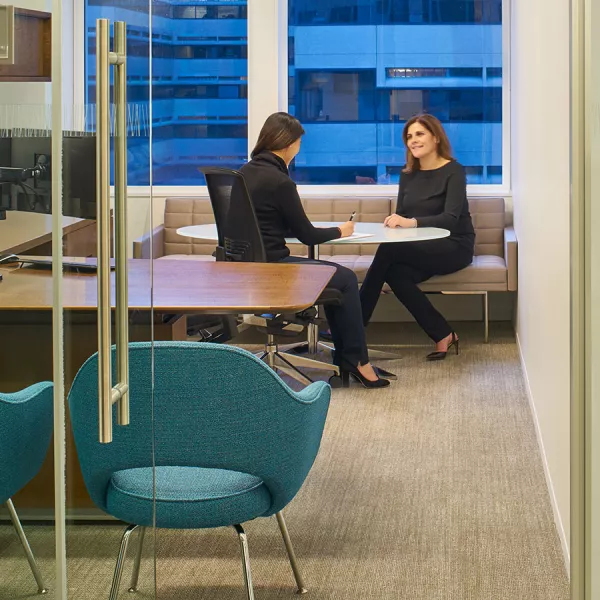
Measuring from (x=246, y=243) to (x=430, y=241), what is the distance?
5.56 ft

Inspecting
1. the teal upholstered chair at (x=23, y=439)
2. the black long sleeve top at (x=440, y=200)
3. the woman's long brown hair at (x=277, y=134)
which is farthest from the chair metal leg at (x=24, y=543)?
the black long sleeve top at (x=440, y=200)

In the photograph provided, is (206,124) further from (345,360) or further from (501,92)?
(345,360)

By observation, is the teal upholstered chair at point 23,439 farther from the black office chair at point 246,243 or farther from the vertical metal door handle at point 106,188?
the black office chair at point 246,243

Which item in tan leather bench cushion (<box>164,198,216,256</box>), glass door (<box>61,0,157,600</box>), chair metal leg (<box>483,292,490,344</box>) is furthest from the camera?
tan leather bench cushion (<box>164,198,216,256</box>)

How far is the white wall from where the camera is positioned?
10.1 ft

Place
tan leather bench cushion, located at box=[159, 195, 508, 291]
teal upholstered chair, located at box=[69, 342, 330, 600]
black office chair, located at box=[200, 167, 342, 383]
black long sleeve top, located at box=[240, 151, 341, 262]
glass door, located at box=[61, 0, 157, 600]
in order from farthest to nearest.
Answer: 1. tan leather bench cushion, located at box=[159, 195, 508, 291]
2. black long sleeve top, located at box=[240, 151, 341, 262]
3. black office chair, located at box=[200, 167, 342, 383]
4. teal upholstered chair, located at box=[69, 342, 330, 600]
5. glass door, located at box=[61, 0, 157, 600]

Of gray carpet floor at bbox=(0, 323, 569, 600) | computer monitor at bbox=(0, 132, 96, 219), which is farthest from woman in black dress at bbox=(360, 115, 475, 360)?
computer monitor at bbox=(0, 132, 96, 219)

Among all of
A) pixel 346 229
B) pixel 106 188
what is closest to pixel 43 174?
pixel 106 188

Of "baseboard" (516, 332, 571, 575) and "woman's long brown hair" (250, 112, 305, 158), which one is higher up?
"woman's long brown hair" (250, 112, 305, 158)

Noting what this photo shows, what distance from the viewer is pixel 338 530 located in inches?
130

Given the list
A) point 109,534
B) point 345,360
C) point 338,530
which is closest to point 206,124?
point 345,360

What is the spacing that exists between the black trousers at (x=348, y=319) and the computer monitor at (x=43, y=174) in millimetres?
3898

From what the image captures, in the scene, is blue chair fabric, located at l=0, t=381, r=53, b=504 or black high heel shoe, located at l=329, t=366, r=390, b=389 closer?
blue chair fabric, located at l=0, t=381, r=53, b=504

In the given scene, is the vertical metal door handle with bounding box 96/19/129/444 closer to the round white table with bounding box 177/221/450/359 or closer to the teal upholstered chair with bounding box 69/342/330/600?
the teal upholstered chair with bounding box 69/342/330/600
